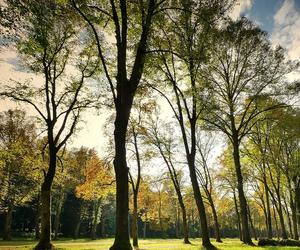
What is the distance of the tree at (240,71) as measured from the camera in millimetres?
23719

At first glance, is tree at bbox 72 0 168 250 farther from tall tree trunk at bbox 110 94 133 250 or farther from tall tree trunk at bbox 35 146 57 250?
tall tree trunk at bbox 35 146 57 250

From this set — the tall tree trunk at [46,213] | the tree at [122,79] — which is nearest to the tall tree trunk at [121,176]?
the tree at [122,79]

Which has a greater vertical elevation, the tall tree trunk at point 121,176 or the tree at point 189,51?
the tree at point 189,51

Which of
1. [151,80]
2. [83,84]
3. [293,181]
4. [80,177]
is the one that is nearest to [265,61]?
[151,80]

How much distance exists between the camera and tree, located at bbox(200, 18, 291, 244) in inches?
934

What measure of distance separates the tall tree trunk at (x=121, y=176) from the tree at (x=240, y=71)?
10.0 meters

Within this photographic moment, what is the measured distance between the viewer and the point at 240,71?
2555 cm

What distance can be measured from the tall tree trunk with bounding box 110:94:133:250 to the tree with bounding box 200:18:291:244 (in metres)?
10.0

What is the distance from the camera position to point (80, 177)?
58.9 m

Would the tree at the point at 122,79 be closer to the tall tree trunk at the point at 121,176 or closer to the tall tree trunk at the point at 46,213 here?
the tall tree trunk at the point at 121,176

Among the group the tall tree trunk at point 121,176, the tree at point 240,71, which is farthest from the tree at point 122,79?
the tree at point 240,71

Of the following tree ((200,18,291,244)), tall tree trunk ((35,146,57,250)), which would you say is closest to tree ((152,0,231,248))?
tree ((200,18,291,244))

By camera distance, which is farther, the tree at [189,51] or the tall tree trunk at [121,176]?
the tree at [189,51]

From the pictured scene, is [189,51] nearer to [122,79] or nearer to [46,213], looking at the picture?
[122,79]
